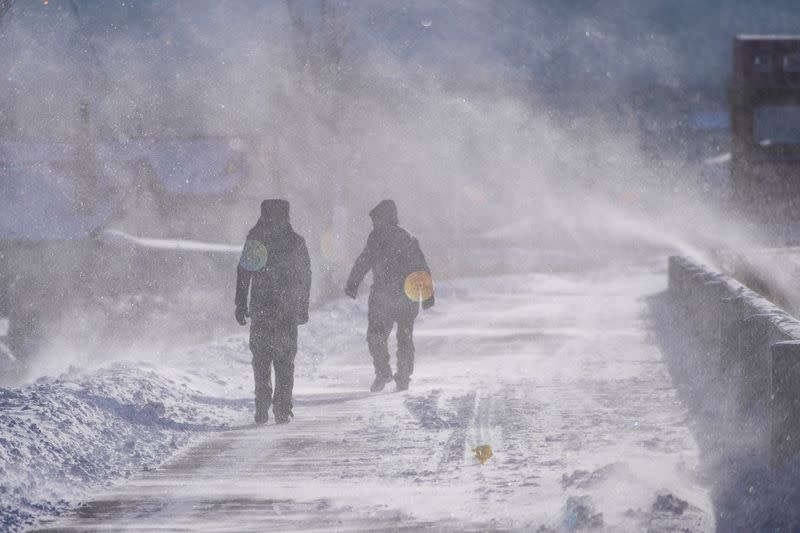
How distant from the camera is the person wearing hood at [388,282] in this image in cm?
1185

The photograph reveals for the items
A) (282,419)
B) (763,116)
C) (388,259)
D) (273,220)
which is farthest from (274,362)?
(763,116)

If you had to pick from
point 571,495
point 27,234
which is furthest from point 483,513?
point 27,234

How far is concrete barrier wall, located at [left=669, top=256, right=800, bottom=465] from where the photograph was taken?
20.8 ft

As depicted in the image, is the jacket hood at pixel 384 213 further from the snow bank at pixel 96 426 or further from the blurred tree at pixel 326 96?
the blurred tree at pixel 326 96

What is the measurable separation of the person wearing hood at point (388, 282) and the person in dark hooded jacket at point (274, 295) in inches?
87.9

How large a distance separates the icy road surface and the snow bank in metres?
0.22

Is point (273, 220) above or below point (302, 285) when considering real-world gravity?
above

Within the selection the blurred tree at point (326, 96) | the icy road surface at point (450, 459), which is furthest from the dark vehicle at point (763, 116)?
the icy road surface at point (450, 459)

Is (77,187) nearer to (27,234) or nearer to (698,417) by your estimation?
(27,234)

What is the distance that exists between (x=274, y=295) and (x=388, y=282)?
8.24 ft

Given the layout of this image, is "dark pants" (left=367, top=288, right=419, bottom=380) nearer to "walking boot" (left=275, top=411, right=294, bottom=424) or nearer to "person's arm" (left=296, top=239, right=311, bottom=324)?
"person's arm" (left=296, top=239, right=311, bottom=324)

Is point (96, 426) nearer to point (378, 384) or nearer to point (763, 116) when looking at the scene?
point (378, 384)

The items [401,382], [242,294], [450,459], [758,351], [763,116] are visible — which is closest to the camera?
[450,459]

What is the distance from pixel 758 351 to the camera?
8523 millimetres
